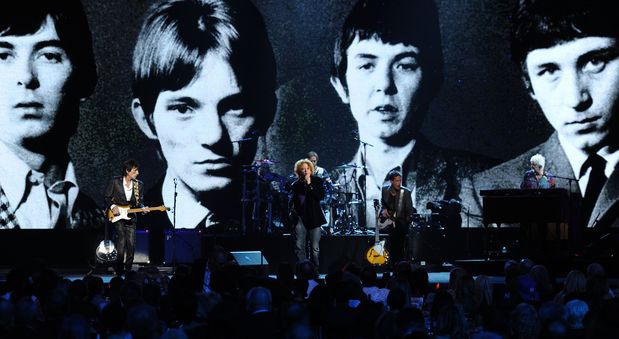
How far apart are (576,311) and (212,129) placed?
40.6 feet

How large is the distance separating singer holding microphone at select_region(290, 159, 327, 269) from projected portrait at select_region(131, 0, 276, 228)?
4.84m

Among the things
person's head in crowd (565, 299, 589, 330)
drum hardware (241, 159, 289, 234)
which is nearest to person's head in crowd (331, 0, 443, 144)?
drum hardware (241, 159, 289, 234)

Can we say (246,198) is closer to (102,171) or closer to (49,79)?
(102,171)

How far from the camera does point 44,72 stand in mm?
Answer: 18312

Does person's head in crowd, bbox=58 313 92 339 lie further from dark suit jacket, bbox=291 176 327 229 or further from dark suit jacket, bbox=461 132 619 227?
dark suit jacket, bbox=461 132 619 227

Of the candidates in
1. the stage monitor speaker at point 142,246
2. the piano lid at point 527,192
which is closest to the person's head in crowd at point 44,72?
the stage monitor speaker at point 142,246

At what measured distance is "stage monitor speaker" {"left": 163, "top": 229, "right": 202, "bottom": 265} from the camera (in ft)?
51.3

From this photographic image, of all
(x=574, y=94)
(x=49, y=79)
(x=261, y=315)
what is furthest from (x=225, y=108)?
(x=261, y=315)

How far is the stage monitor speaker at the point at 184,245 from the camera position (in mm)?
15641

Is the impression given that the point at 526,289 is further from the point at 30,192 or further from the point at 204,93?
the point at 30,192

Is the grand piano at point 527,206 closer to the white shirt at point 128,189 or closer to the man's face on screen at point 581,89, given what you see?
the man's face on screen at point 581,89

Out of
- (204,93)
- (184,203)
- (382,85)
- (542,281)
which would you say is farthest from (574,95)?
(542,281)

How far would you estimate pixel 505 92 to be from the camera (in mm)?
18234

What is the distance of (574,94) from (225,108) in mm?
6601
